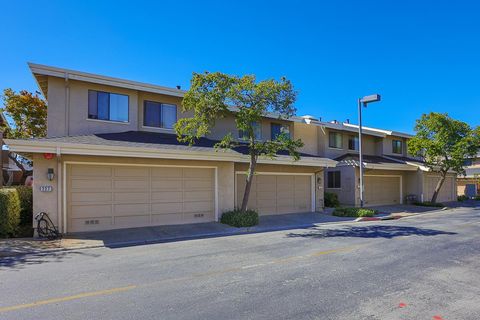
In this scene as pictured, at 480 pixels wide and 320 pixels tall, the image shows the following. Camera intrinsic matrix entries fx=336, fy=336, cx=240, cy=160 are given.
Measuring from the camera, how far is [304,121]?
22.2 metres

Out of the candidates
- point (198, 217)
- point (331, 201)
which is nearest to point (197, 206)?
point (198, 217)

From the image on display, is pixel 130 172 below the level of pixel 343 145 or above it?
below

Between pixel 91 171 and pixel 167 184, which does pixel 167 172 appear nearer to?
pixel 167 184

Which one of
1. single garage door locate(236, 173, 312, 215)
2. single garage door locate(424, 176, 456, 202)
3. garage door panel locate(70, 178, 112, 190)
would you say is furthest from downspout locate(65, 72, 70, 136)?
single garage door locate(424, 176, 456, 202)

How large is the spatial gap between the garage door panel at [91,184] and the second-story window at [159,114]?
14.0 ft

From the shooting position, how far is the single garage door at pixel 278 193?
58.2 ft

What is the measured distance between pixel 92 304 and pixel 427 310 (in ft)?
17.0

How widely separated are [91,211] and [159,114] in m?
6.12

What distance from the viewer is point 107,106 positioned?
1521cm

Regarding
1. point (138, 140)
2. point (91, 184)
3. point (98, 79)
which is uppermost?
point (98, 79)

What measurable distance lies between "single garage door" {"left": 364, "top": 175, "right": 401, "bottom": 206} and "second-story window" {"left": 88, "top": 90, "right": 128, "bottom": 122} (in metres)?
17.2

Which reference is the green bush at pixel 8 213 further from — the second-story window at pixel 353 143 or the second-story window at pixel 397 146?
the second-story window at pixel 397 146

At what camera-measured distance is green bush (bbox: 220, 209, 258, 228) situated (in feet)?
47.0

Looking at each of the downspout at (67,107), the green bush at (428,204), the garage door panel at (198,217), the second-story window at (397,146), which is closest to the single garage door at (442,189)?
the green bush at (428,204)
